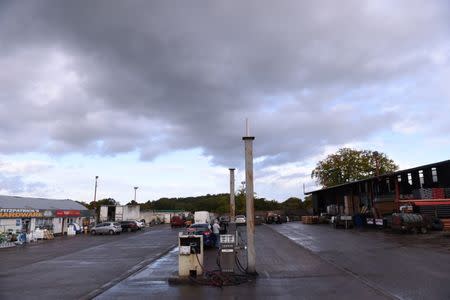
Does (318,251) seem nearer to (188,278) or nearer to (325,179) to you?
(188,278)

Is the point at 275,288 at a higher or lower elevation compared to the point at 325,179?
lower

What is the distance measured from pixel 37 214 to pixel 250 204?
103 feet

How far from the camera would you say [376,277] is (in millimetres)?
12164

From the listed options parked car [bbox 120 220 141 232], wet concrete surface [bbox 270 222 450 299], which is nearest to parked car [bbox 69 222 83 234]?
parked car [bbox 120 220 141 232]

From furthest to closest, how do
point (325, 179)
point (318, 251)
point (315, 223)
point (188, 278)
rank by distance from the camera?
1. point (325, 179)
2. point (315, 223)
3. point (318, 251)
4. point (188, 278)

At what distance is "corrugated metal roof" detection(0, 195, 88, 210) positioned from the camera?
119 ft

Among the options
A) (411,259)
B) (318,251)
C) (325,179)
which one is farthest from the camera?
(325,179)

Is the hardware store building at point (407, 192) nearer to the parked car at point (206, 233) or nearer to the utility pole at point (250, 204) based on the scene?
the parked car at point (206, 233)

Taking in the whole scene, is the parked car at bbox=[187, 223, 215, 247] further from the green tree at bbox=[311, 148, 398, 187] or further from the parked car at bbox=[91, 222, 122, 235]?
the green tree at bbox=[311, 148, 398, 187]

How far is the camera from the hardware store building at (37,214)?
33.5 metres

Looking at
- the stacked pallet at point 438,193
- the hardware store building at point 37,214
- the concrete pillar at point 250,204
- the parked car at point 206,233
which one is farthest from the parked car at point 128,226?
the concrete pillar at point 250,204

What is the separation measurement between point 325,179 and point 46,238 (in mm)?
52415

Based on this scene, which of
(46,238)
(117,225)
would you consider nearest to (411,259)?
(46,238)

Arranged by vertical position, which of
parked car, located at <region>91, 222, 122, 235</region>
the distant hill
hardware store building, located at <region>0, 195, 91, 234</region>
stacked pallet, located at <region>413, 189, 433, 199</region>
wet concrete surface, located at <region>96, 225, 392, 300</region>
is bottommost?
wet concrete surface, located at <region>96, 225, 392, 300</region>
